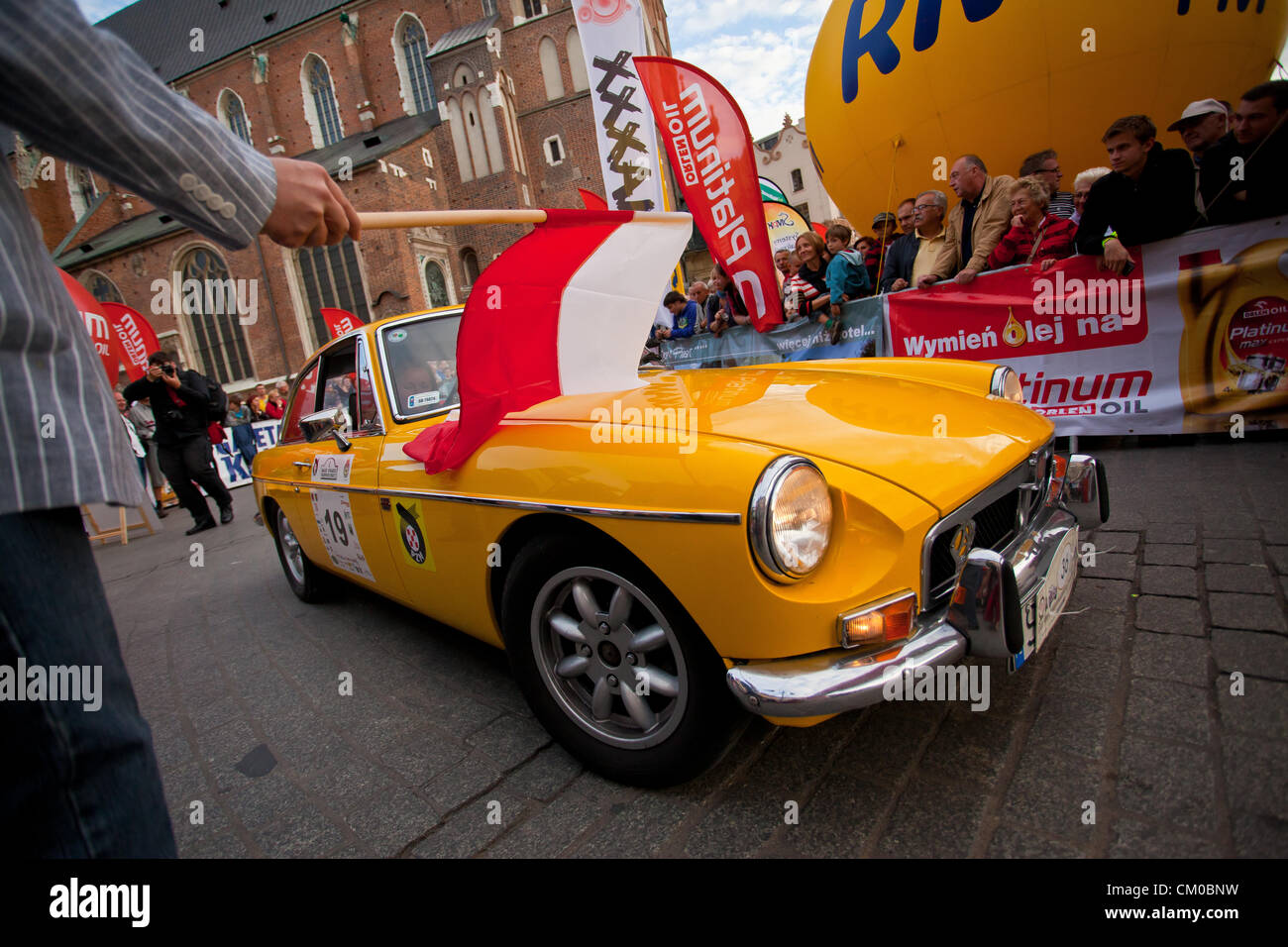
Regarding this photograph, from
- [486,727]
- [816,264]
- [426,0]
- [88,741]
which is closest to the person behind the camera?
[88,741]

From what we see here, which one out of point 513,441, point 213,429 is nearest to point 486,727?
point 513,441

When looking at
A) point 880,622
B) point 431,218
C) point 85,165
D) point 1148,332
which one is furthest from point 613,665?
point 1148,332

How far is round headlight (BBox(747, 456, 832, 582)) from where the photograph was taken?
141cm

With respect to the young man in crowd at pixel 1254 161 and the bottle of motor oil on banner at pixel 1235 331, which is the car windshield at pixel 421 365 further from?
the young man in crowd at pixel 1254 161

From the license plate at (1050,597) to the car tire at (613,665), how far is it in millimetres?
788

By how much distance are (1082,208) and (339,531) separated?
5278 millimetres

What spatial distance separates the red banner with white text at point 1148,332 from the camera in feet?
12.8

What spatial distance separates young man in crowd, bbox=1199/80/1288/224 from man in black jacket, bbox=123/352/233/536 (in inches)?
360

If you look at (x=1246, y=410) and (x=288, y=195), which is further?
(x=1246, y=410)

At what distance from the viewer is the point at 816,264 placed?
614cm

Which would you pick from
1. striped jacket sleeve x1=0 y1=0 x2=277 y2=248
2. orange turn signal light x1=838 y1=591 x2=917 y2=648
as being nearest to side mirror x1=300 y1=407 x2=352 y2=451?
striped jacket sleeve x1=0 y1=0 x2=277 y2=248

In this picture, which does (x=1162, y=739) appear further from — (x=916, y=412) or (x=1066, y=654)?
(x=916, y=412)

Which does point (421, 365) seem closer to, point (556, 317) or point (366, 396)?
point (366, 396)
